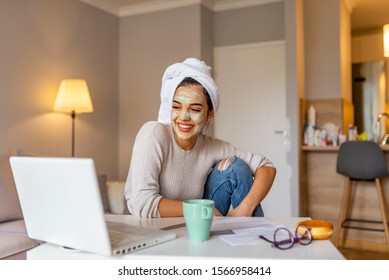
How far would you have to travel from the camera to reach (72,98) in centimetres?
237

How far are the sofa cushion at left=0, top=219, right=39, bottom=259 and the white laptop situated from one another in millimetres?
930

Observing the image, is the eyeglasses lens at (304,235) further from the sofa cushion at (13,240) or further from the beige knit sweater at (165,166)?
the sofa cushion at (13,240)

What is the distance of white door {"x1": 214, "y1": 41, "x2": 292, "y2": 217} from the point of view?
276cm

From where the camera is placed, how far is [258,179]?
3.32ft

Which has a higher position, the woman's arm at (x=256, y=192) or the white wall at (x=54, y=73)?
the white wall at (x=54, y=73)

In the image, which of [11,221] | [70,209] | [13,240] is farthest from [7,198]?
[70,209]

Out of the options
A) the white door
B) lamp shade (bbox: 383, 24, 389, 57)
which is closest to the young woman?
lamp shade (bbox: 383, 24, 389, 57)

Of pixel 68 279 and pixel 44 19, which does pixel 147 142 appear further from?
pixel 44 19

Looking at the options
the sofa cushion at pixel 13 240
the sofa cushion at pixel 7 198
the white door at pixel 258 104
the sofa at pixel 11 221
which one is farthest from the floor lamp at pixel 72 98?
the white door at pixel 258 104

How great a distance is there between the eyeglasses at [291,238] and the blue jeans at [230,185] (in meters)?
0.33

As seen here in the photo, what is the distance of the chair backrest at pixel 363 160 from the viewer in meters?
2.09

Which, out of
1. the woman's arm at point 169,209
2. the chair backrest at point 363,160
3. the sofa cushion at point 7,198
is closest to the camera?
the woman's arm at point 169,209

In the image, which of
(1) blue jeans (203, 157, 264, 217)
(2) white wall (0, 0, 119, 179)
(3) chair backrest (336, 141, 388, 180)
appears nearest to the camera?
(1) blue jeans (203, 157, 264, 217)

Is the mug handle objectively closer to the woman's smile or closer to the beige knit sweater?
the beige knit sweater
